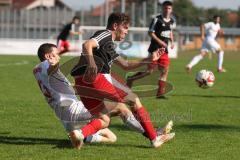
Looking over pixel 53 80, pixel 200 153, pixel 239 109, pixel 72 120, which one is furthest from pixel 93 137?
pixel 239 109

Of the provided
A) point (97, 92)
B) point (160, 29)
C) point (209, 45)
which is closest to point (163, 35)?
point (160, 29)

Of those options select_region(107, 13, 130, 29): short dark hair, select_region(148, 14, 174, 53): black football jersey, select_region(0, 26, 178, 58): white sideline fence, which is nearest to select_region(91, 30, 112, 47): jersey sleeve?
select_region(107, 13, 130, 29): short dark hair

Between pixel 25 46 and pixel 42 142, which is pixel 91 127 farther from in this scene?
pixel 25 46

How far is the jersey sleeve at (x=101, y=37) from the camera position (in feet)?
24.1

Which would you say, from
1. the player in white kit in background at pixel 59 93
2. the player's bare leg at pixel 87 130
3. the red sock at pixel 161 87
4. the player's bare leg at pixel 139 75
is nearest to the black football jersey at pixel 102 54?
the player in white kit in background at pixel 59 93

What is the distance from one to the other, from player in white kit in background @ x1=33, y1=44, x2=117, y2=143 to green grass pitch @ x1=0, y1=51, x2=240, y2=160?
1.09 ft

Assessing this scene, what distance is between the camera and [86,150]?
24.1 feet

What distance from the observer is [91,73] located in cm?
722

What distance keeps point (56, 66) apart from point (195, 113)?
13.7ft

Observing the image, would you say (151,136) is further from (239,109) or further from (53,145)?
(239,109)

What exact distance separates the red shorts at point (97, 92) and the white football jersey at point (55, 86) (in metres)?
0.15

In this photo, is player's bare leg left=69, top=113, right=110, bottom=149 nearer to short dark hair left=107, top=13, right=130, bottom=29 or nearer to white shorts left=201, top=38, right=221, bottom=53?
short dark hair left=107, top=13, right=130, bottom=29

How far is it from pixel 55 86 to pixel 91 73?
0.67 meters

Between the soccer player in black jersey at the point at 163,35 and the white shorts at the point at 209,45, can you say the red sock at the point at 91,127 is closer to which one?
the soccer player in black jersey at the point at 163,35
